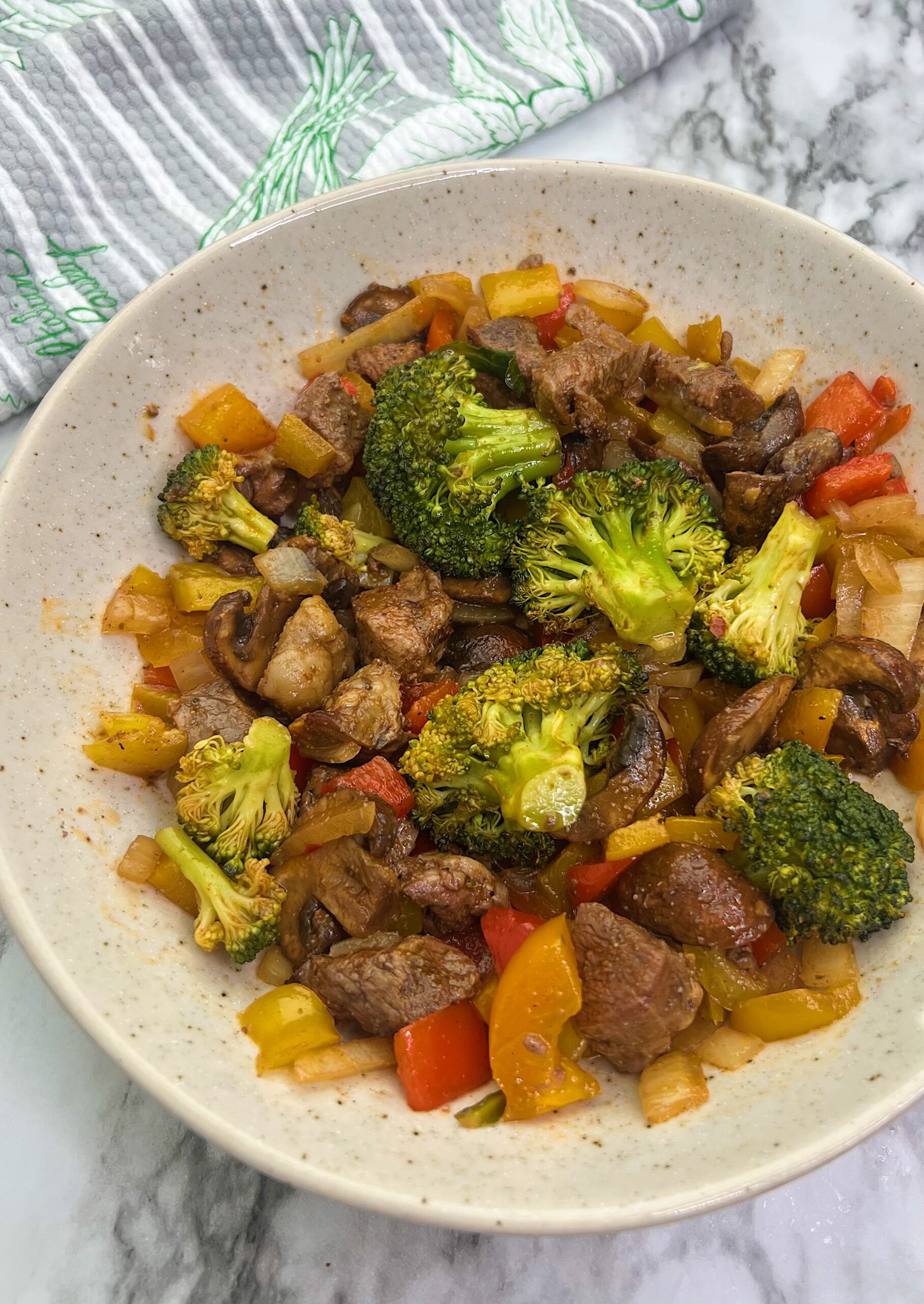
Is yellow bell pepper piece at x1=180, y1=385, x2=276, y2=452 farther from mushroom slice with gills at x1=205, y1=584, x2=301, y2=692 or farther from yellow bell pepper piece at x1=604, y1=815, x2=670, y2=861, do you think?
yellow bell pepper piece at x1=604, y1=815, x2=670, y2=861

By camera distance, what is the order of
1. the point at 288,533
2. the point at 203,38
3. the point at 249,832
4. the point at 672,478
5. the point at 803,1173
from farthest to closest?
the point at 203,38 → the point at 288,533 → the point at 672,478 → the point at 249,832 → the point at 803,1173

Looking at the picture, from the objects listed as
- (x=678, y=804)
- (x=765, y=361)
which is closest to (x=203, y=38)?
(x=765, y=361)

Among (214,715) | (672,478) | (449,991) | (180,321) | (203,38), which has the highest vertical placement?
(203,38)

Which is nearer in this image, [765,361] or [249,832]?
[249,832]

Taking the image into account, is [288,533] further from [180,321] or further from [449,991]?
[449,991]

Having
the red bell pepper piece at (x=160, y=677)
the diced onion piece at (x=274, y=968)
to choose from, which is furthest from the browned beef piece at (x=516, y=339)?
the diced onion piece at (x=274, y=968)

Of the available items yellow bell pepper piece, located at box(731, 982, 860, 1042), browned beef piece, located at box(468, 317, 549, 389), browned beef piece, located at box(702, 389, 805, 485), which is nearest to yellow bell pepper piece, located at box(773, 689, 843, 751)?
yellow bell pepper piece, located at box(731, 982, 860, 1042)
